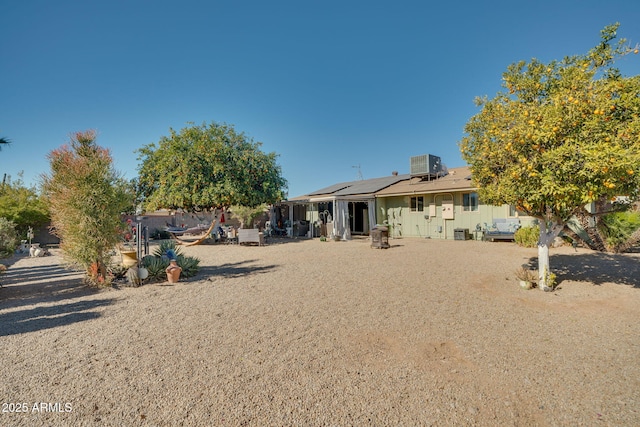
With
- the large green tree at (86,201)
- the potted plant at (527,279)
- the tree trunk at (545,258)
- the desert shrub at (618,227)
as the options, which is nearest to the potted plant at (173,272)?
the large green tree at (86,201)

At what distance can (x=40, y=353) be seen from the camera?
11.7 feet

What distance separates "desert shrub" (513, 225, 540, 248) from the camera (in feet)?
38.3

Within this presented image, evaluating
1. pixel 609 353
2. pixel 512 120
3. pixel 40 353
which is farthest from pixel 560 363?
pixel 40 353

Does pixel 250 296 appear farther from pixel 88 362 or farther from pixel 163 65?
pixel 163 65

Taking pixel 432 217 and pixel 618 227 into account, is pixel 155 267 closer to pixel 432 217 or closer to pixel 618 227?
pixel 432 217

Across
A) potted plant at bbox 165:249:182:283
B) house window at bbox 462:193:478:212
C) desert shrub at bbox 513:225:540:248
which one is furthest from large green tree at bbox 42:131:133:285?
house window at bbox 462:193:478:212

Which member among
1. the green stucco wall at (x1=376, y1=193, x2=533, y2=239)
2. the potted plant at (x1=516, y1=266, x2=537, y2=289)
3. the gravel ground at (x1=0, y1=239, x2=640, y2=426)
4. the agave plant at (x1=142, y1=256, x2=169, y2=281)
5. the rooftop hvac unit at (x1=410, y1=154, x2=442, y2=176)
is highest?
the rooftop hvac unit at (x1=410, y1=154, x2=442, y2=176)

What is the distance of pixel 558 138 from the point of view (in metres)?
5.18

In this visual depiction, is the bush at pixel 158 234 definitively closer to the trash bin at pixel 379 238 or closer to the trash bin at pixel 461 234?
the trash bin at pixel 379 238

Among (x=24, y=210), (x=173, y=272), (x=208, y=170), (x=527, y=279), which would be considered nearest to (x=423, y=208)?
(x=527, y=279)

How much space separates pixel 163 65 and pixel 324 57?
7.45m

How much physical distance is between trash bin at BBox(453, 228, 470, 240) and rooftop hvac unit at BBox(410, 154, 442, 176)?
4.10 m

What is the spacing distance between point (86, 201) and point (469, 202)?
14.7 meters

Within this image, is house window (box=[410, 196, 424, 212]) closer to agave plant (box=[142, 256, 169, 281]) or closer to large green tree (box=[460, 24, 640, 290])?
large green tree (box=[460, 24, 640, 290])
